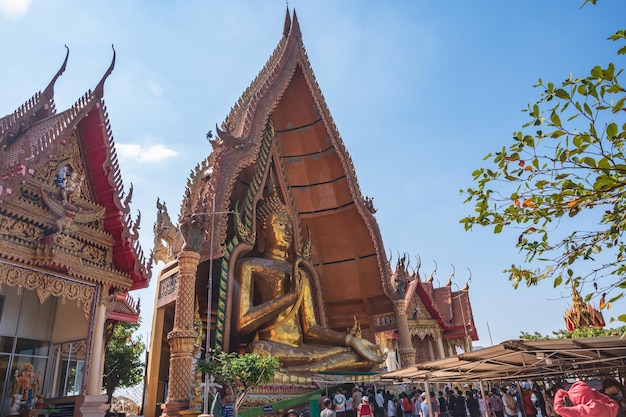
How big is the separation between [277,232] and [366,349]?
3431 millimetres

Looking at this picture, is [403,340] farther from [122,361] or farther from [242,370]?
[122,361]

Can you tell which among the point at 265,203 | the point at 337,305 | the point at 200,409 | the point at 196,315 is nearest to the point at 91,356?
the point at 200,409

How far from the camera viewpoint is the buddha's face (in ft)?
36.5

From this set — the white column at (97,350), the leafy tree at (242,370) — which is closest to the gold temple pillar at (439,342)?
the leafy tree at (242,370)

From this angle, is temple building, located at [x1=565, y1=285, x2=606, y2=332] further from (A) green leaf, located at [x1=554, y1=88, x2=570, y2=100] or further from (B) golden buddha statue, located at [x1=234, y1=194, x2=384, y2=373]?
(A) green leaf, located at [x1=554, y1=88, x2=570, y2=100]

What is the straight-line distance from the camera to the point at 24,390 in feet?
17.4

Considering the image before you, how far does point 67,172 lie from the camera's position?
5887 mm

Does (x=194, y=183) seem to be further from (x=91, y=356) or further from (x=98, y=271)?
(x=91, y=356)

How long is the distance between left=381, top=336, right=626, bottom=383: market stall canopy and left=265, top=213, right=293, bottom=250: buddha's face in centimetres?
514

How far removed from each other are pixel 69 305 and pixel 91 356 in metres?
1.46

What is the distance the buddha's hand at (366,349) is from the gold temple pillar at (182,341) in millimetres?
4331

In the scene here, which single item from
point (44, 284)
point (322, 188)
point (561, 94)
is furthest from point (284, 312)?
point (561, 94)

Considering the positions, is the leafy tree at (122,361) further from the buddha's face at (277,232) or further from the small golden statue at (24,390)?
the small golden statue at (24,390)

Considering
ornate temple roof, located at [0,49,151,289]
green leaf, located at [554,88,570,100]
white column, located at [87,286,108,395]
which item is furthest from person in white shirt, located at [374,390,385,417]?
green leaf, located at [554,88,570,100]
